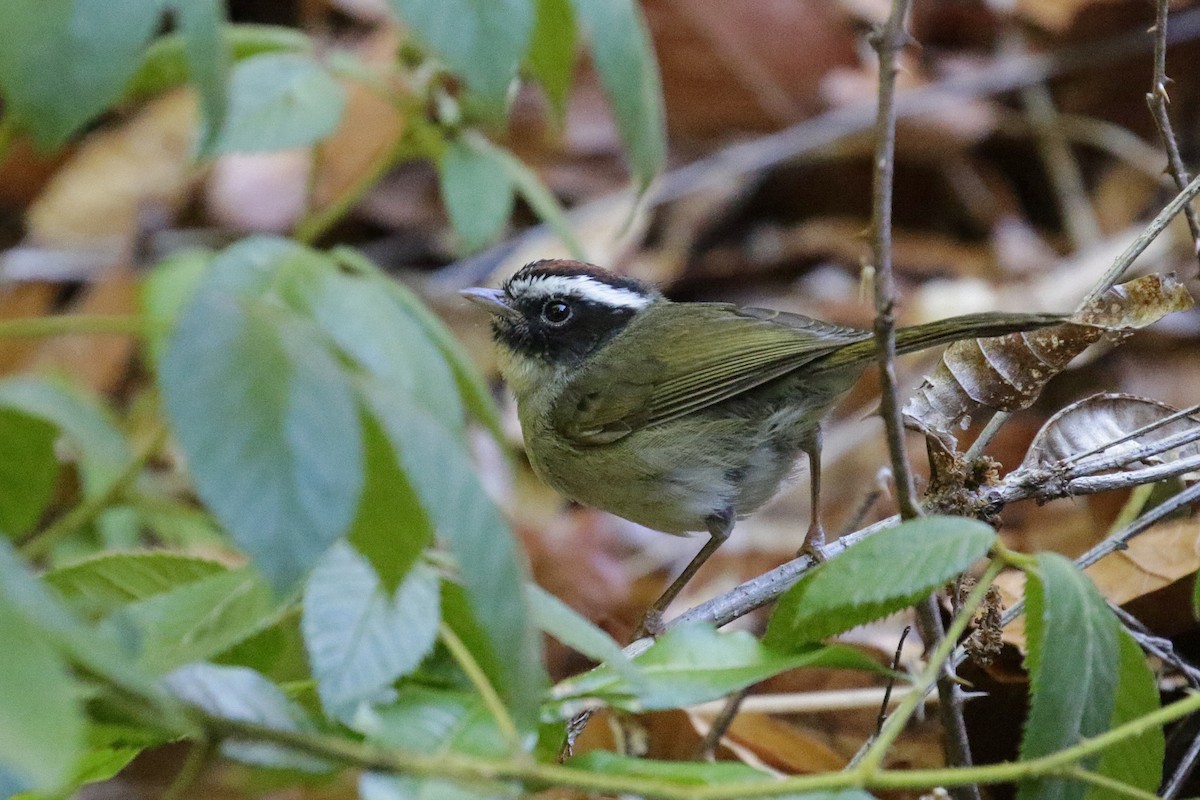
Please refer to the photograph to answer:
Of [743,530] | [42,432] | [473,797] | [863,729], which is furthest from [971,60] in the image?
[473,797]

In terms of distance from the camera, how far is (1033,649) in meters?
1.87

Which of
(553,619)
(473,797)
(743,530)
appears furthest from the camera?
(743,530)

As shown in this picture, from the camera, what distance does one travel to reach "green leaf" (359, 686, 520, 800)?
163cm

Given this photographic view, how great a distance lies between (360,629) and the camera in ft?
5.57

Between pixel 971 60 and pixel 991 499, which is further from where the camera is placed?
pixel 971 60

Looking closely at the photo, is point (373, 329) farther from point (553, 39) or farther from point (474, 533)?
point (474, 533)

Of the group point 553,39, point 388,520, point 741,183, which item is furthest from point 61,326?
point 741,183

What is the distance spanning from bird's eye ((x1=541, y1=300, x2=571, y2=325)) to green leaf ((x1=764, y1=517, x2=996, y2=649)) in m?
2.56

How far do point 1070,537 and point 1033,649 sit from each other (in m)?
2.78

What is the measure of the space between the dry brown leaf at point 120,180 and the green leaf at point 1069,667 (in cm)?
613

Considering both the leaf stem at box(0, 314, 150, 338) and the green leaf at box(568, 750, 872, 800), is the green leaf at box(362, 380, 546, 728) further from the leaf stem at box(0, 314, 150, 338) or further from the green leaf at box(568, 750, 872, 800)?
the leaf stem at box(0, 314, 150, 338)

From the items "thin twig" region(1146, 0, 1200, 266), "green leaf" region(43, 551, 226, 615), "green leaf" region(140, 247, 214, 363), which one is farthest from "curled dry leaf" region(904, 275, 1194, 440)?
"green leaf" region(140, 247, 214, 363)

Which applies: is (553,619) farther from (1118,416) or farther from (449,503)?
(1118,416)

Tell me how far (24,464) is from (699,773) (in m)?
1.54
